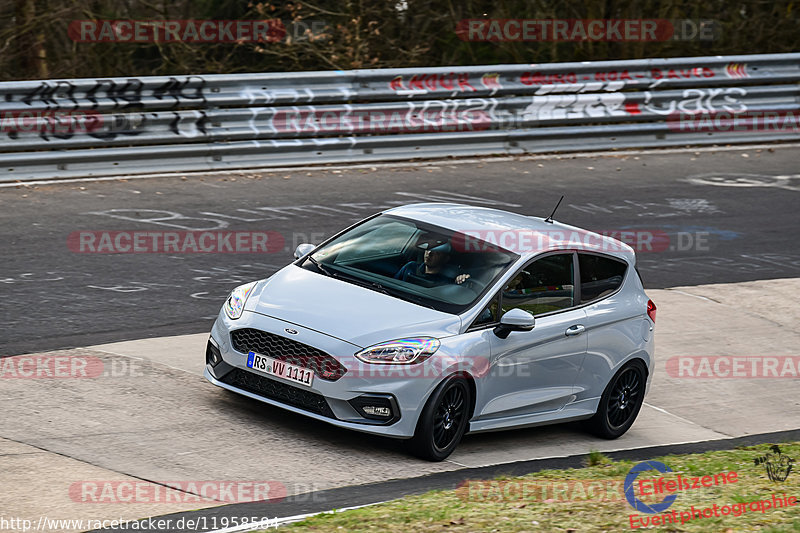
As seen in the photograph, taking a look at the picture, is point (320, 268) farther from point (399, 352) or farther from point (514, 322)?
point (514, 322)

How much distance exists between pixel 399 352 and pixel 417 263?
3.67 feet

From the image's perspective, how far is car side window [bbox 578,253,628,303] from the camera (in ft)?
29.6

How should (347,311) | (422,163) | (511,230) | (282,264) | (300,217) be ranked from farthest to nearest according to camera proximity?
(422,163) < (300,217) < (282,264) < (511,230) < (347,311)

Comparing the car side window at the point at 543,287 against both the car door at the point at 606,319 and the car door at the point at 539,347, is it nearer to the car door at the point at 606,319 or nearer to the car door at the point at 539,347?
the car door at the point at 539,347

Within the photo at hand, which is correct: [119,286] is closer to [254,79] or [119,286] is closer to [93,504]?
[93,504]

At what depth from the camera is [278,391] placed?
25.7 ft

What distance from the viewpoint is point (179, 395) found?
333 inches

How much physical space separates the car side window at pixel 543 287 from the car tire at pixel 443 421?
2.55 feet

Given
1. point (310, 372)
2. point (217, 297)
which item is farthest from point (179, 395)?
point (217, 297)

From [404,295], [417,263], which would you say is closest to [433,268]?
[417,263]

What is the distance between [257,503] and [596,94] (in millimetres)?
14598

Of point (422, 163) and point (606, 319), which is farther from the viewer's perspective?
point (422, 163)

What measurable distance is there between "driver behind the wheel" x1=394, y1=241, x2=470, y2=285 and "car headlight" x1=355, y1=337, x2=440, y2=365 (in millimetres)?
816

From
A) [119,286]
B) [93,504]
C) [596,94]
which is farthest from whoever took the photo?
[596,94]
